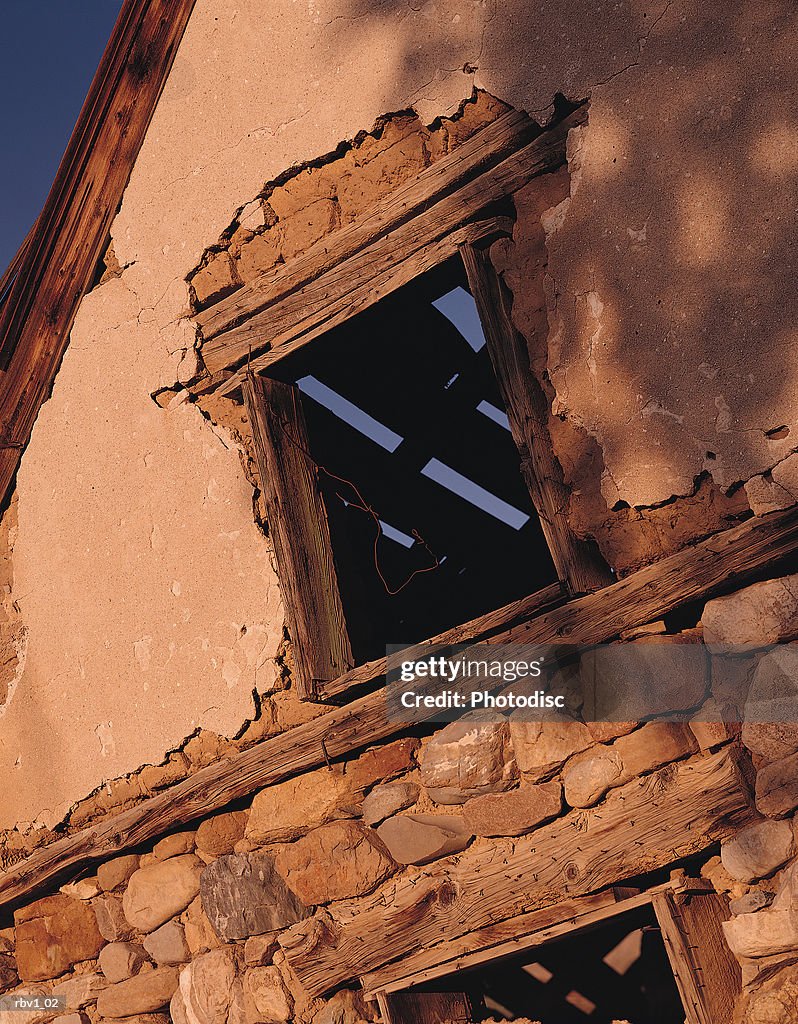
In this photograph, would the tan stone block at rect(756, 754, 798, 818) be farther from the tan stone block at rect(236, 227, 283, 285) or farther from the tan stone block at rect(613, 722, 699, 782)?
the tan stone block at rect(236, 227, 283, 285)

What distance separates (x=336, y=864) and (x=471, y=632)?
76 cm

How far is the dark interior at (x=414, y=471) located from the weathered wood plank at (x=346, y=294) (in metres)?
0.05

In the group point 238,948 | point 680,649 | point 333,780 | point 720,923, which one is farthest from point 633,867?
point 238,948

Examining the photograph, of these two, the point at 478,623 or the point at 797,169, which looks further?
the point at 478,623

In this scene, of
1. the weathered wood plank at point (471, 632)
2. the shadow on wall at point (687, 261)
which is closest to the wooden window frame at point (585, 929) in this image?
the weathered wood plank at point (471, 632)

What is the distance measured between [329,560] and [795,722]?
1.53 m

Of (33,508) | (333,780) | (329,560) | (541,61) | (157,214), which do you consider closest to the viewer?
(541,61)

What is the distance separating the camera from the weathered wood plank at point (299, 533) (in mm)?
3119

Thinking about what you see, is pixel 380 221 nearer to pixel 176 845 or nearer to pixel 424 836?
pixel 424 836

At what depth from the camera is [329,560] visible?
330 cm

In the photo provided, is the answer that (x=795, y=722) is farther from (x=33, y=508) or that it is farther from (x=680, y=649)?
(x=33, y=508)

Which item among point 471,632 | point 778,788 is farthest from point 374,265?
point 778,788

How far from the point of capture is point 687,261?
249cm

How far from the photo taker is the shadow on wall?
2352 mm
